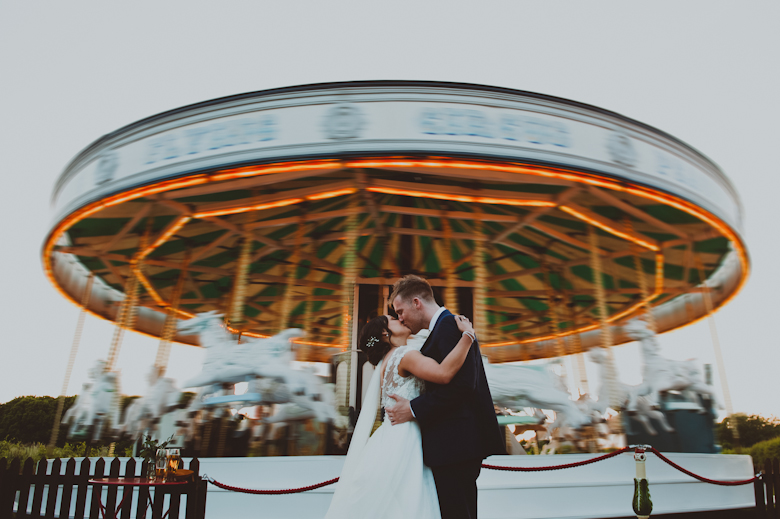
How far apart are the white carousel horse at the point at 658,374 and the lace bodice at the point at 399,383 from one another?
4.89 m

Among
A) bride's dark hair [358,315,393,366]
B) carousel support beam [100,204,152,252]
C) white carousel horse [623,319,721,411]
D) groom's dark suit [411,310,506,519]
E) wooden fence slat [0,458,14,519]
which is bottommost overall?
wooden fence slat [0,458,14,519]

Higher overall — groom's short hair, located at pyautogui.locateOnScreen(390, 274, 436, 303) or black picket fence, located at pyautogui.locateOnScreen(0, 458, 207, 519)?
groom's short hair, located at pyautogui.locateOnScreen(390, 274, 436, 303)

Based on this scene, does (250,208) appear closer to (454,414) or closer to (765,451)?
(454,414)

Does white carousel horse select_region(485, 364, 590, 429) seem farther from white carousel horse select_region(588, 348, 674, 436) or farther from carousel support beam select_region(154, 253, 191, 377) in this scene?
carousel support beam select_region(154, 253, 191, 377)

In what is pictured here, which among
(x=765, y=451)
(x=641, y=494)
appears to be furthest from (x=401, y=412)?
(x=765, y=451)

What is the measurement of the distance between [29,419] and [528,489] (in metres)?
17.6

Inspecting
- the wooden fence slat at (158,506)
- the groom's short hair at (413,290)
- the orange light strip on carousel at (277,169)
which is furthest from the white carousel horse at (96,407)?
the groom's short hair at (413,290)

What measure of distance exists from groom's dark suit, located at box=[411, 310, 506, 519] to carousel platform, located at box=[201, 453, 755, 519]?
2.83 m

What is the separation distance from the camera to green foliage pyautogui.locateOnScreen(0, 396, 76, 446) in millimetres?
17297

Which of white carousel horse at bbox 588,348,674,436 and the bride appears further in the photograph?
white carousel horse at bbox 588,348,674,436

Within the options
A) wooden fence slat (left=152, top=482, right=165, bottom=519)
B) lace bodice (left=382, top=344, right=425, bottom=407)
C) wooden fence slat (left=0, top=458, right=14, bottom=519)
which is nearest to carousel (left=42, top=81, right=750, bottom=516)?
wooden fence slat (left=0, top=458, right=14, bottom=519)

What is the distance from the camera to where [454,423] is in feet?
7.69

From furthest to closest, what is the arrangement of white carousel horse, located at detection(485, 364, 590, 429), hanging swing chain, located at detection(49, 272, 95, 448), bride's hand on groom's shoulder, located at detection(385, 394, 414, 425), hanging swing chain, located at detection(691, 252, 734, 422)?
hanging swing chain, located at detection(49, 272, 95, 448), hanging swing chain, located at detection(691, 252, 734, 422), white carousel horse, located at detection(485, 364, 590, 429), bride's hand on groom's shoulder, located at detection(385, 394, 414, 425)

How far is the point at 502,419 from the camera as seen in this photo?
20.0 ft
